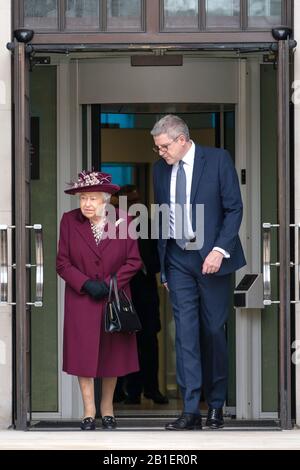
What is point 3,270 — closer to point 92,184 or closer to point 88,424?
point 92,184

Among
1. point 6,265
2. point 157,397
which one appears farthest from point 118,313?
point 157,397

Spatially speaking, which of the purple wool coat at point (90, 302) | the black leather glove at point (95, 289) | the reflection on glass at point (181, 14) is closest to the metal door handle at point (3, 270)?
the purple wool coat at point (90, 302)

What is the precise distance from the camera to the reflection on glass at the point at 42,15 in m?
9.30

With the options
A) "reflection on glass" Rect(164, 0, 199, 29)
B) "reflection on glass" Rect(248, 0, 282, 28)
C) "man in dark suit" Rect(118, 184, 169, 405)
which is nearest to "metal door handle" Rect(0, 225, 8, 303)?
"reflection on glass" Rect(164, 0, 199, 29)

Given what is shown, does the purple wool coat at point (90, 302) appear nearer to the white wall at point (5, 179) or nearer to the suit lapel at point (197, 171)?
the white wall at point (5, 179)

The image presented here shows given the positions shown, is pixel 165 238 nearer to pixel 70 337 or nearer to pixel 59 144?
pixel 70 337

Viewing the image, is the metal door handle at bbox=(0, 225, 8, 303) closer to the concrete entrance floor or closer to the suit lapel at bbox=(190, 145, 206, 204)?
the concrete entrance floor

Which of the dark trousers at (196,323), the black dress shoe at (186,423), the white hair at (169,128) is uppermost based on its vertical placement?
the white hair at (169,128)

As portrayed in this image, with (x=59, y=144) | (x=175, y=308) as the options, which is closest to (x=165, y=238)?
(x=175, y=308)

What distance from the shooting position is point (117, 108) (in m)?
11.3

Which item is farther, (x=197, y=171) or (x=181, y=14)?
(x=181, y=14)

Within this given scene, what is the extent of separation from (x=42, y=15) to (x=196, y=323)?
83.4 inches

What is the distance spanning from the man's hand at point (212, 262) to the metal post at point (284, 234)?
38cm

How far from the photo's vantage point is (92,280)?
9.18 meters
